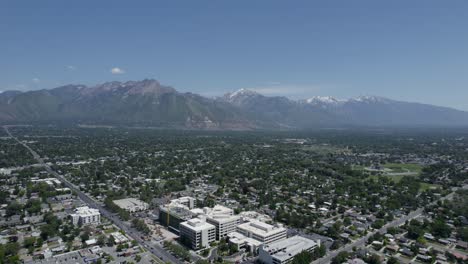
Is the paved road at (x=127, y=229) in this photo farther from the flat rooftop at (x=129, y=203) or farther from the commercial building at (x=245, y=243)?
the commercial building at (x=245, y=243)

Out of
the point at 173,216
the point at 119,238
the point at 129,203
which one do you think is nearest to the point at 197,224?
the point at 173,216

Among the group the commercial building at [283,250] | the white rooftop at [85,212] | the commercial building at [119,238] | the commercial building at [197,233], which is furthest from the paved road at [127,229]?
the commercial building at [283,250]

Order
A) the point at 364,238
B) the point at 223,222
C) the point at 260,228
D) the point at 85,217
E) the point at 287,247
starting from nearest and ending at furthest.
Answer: the point at 287,247
the point at 260,228
the point at 223,222
the point at 364,238
the point at 85,217

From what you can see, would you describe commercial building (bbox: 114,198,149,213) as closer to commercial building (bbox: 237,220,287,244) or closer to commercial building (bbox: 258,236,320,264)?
commercial building (bbox: 237,220,287,244)

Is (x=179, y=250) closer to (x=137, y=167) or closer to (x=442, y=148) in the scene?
(x=137, y=167)

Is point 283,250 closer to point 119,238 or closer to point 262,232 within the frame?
point 262,232

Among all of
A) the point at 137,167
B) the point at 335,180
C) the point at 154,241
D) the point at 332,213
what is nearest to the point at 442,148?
the point at 335,180
